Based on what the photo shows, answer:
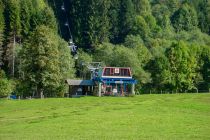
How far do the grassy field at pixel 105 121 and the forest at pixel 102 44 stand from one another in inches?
754

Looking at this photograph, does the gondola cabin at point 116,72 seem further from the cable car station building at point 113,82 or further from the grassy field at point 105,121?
the grassy field at point 105,121

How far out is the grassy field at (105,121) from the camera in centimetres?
2995

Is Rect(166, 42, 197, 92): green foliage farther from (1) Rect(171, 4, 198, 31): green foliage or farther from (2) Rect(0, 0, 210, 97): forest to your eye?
(1) Rect(171, 4, 198, 31): green foliage

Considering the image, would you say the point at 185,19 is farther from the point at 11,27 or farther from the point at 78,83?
the point at 78,83

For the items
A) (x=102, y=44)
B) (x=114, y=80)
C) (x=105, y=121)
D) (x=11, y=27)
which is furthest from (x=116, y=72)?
(x=102, y=44)

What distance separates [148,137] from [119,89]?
51146mm

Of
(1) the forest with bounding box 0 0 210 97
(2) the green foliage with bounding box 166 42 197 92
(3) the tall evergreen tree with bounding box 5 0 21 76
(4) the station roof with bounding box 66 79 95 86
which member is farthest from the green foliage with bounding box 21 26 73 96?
(3) the tall evergreen tree with bounding box 5 0 21 76

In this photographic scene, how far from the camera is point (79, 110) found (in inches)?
1860

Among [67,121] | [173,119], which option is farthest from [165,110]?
[67,121]

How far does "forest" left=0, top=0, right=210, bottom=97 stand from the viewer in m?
74.2

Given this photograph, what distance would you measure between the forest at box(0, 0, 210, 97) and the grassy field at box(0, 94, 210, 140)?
62.9ft

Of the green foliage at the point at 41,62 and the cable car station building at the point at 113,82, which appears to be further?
the cable car station building at the point at 113,82

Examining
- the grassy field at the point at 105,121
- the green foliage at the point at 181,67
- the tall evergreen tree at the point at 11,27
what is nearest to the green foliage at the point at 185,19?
the green foliage at the point at 181,67

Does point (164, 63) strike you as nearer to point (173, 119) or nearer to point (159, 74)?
point (159, 74)
